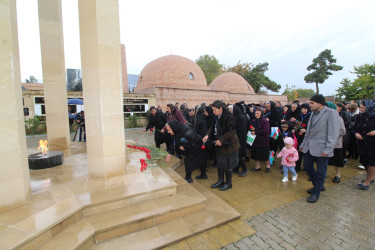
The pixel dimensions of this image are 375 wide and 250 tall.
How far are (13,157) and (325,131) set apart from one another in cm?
486

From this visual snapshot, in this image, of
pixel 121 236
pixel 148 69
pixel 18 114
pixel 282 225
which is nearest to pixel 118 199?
pixel 121 236

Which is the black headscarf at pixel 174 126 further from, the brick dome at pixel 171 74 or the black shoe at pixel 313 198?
the brick dome at pixel 171 74

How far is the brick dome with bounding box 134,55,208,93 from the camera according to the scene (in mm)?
23984

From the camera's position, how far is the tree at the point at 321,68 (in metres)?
38.1

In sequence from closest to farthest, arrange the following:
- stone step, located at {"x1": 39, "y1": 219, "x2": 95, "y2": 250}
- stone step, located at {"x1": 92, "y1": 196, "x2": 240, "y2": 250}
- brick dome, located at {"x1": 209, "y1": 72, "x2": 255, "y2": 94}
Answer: stone step, located at {"x1": 39, "y1": 219, "x2": 95, "y2": 250} → stone step, located at {"x1": 92, "y1": 196, "x2": 240, "y2": 250} → brick dome, located at {"x1": 209, "y1": 72, "x2": 255, "y2": 94}

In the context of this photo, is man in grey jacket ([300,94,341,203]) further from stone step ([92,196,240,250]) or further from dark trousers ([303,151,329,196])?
stone step ([92,196,240,250])

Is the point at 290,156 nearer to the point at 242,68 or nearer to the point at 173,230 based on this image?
the point at 173,230

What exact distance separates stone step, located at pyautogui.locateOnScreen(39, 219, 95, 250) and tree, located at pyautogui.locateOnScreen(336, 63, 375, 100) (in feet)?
93.1

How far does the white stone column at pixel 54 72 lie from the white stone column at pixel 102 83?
2.78 m

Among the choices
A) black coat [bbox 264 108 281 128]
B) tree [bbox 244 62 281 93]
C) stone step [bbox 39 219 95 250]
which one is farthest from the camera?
tree [bbox 244 62 281 93]

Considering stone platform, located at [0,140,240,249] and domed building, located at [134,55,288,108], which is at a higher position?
domed building, located at [134,55,288,108]

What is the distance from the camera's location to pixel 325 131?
3.21 m

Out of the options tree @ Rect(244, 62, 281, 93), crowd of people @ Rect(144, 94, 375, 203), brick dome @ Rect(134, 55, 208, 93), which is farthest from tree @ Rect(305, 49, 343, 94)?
crowd of people @ Rect(144, 94, 375, 203)

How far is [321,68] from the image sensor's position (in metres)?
38.9
